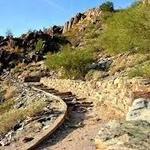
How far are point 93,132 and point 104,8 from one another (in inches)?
2694

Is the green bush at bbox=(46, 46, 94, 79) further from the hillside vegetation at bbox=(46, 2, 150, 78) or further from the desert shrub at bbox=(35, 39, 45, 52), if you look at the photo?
the desert shrub at bbox=(35, 39, 45, 52)

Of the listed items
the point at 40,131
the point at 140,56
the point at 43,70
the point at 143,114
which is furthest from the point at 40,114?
the point at 43,70

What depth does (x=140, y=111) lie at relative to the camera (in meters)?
11.1

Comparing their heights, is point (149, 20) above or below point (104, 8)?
below

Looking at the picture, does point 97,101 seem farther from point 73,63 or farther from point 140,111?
point 73,63

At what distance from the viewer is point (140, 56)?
30094 millimetres

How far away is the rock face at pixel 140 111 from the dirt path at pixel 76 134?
4.72 feet

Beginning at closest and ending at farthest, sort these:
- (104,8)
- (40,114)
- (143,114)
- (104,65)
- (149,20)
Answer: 1. (143,114)
2. (40,114)
3. (149,20)
4. (104,65)
5. (104,8)

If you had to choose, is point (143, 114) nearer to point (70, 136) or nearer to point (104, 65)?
point (70, 136)

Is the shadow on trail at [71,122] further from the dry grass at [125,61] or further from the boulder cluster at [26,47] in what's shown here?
the boulder cluster at [26,47]

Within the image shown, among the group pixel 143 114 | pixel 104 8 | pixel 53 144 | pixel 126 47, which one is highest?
pixel 104 8

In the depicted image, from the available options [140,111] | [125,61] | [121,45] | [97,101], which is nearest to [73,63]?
[125,61]

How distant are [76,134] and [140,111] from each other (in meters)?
3.35

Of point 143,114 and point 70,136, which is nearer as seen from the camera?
point 143,114
